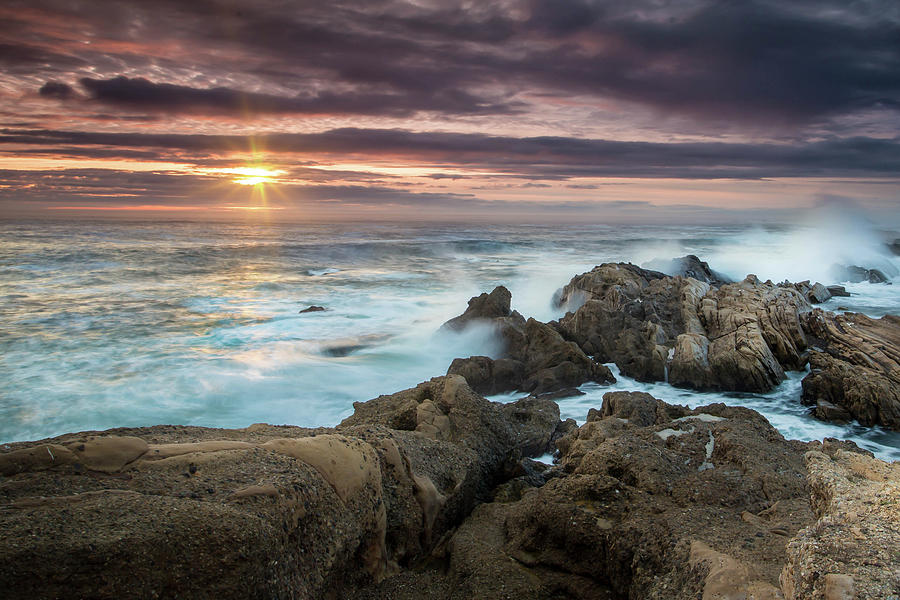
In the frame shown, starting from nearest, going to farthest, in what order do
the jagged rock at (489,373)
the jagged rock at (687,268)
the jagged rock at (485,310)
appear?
the jagged rock at (489,373) < the jagged rock at (485,310) < the jagged rock at (687,268)

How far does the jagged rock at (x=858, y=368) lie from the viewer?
28.9 ft

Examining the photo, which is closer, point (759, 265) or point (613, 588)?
point (613, 588)

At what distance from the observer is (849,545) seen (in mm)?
2414

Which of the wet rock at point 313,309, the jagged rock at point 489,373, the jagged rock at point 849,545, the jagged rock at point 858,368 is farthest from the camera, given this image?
the wet rock at point 313,309

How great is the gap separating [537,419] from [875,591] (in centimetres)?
522

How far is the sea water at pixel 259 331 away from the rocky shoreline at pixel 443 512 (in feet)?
15.8

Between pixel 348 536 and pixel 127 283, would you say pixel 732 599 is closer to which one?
pixel 348 536

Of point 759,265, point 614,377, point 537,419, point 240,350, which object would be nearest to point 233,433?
point 537,419

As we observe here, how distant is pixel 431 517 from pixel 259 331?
14.0 metres

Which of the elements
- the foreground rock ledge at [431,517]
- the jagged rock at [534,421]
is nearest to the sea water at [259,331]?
the jagged rock at [534,421]

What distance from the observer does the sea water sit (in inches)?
407

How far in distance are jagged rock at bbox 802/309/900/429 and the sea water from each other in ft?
1.36

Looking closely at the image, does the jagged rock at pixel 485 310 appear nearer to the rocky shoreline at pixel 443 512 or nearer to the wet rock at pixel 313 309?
the wet rock at pixel 313 309

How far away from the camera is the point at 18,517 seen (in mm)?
2412
